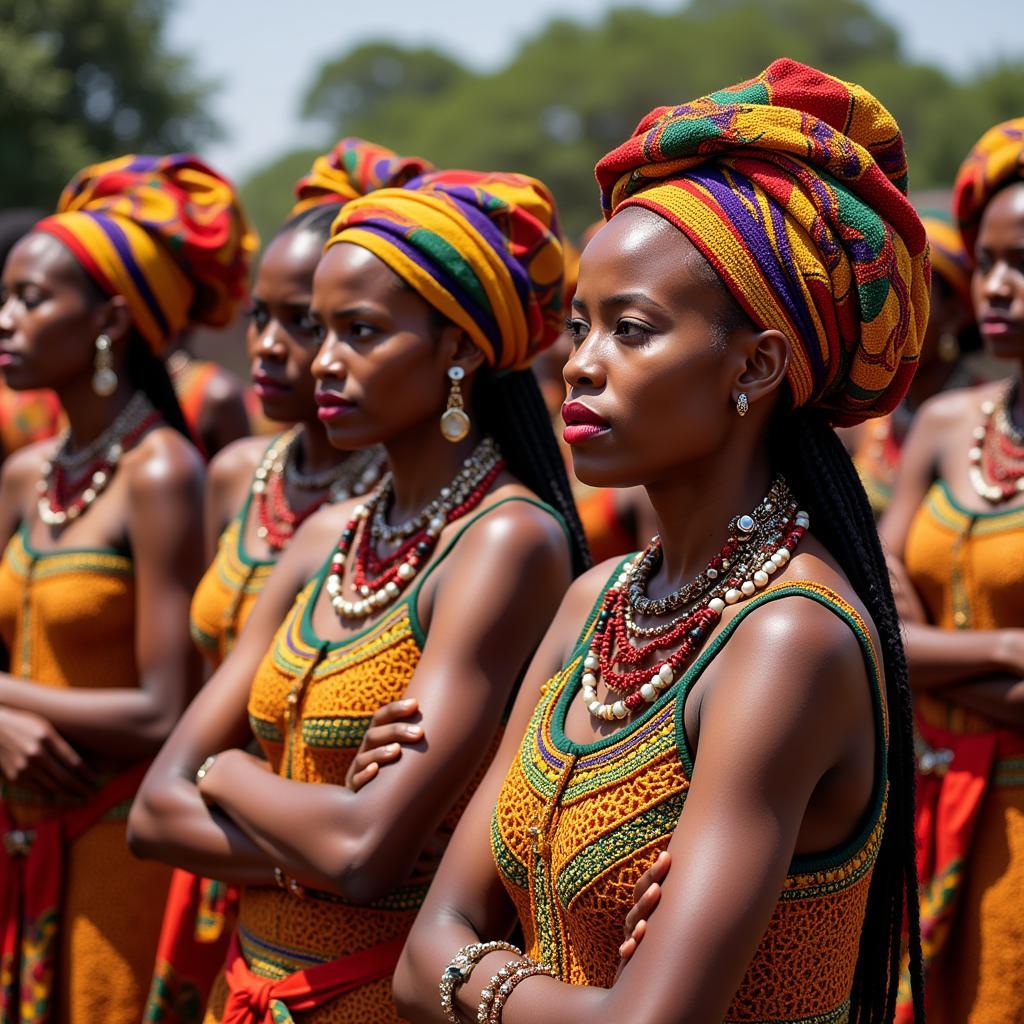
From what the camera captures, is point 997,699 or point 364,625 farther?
point 997,699

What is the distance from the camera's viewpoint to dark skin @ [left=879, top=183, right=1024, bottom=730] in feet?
14.0

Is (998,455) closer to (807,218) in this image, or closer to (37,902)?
(807,218)

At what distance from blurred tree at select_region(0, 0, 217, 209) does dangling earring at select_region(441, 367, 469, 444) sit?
21573 mm

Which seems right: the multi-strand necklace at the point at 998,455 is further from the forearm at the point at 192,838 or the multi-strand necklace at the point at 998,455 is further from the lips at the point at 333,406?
the forearm at the point at 192,838

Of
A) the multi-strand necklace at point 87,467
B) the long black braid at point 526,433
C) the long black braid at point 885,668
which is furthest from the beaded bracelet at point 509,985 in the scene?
the multi-strand necklace at point 87,467

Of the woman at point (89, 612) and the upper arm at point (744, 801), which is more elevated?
the upper arm at point (744, 801)

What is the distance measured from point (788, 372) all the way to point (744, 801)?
0.71 meters

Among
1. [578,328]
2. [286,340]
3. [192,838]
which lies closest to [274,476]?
[286,340]

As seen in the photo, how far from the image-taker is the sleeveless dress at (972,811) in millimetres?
Answer: 4164

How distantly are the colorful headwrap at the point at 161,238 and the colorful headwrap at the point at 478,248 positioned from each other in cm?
154

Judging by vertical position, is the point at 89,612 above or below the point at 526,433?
below

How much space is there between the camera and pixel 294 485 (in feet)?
15.4

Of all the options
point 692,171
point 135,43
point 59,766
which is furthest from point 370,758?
point 135,43

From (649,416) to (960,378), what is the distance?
14.6ft
